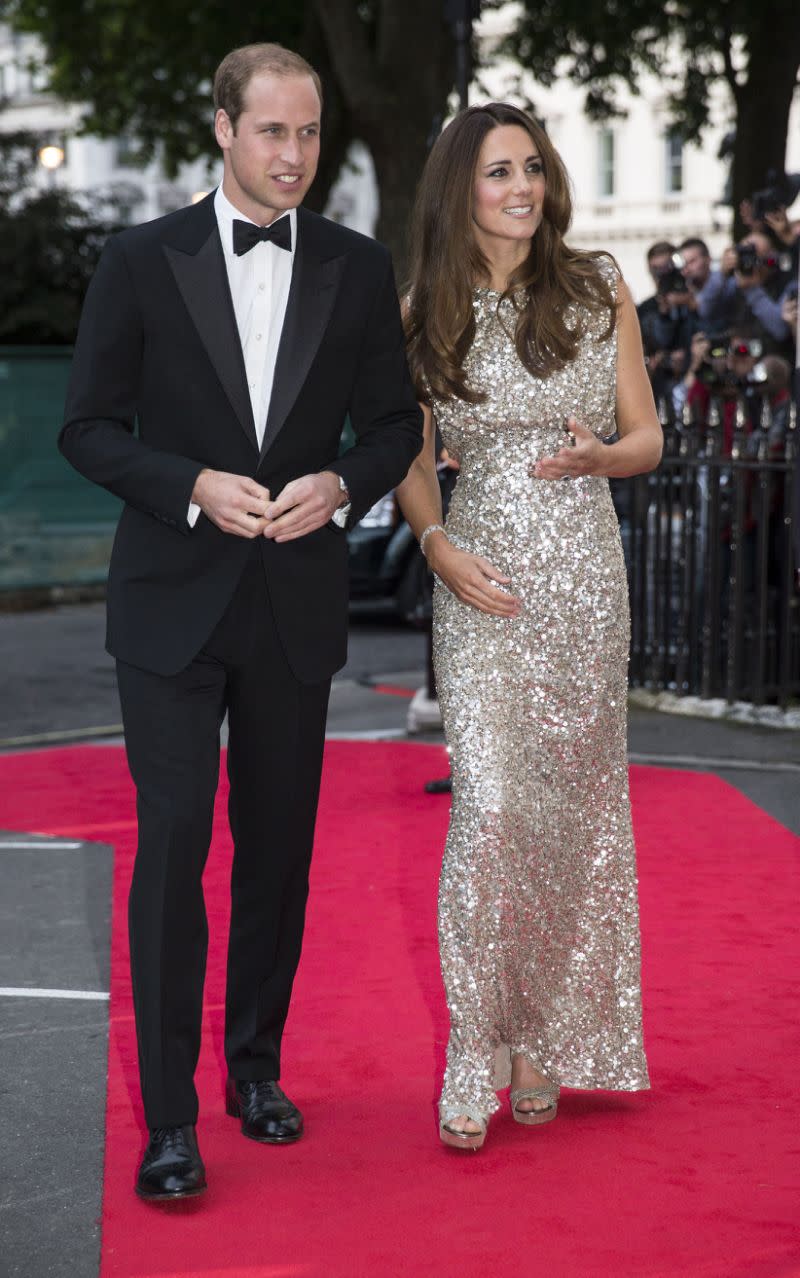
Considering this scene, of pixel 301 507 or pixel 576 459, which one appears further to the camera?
pixel 576 459

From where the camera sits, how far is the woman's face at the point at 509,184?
3877 millimetres

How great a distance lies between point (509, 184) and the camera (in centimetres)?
388

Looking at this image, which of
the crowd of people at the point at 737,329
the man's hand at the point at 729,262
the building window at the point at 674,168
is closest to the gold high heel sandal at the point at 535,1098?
the crowd of people at the point at 737,329

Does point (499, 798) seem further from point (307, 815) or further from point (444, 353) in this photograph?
point (444, 353)

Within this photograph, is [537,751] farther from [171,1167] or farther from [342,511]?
[171,1167]

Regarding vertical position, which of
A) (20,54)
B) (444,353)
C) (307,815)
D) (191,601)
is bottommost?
(307,815)

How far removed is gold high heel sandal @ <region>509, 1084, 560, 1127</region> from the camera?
396 centimetres

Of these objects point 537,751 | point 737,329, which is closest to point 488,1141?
point 537,751

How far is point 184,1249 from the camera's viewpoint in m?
3.33

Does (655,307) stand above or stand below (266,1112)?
above

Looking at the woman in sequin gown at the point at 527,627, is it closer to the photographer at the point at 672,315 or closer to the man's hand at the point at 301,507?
the man's hand at the point at 301,507

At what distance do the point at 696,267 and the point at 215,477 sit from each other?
8494 mm

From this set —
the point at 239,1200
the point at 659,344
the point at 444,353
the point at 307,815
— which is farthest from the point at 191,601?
the point at 659,344

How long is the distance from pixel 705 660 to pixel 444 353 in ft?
18.1
